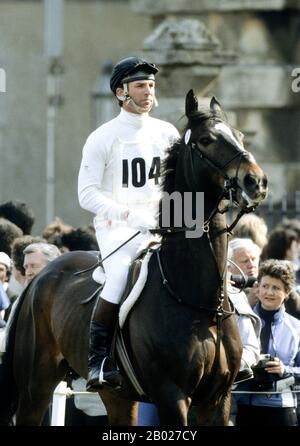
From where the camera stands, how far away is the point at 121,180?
11.6m

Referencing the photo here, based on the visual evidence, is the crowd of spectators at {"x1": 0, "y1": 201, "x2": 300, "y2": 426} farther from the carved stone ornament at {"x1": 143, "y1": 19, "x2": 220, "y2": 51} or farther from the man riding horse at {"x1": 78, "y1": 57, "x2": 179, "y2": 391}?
the carved stone ornament at {"x1": 143, "y1": 19, "x2": 220, "y2": 51}

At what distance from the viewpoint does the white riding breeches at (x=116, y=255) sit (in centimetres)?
1135

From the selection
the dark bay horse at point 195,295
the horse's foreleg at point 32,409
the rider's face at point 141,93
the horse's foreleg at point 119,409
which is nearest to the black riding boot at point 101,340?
the dark bay horse at point 195,295

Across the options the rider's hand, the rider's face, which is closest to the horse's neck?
the rider's hand

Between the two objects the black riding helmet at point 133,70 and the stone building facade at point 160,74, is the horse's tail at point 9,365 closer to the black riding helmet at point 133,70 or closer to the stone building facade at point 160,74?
the stone building facade at point 160,74

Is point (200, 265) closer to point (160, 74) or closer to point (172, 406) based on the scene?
point (172, 406)

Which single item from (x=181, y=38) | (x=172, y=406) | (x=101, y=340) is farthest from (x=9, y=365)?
(x=181, y=38)

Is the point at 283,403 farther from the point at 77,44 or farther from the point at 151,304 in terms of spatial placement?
the point at 77,44

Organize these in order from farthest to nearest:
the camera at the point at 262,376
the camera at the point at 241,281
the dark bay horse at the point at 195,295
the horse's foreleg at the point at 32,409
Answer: the horse's foreleg at the point at 32,409
the camera at the point at 262,376
the camera at the point at 241,281
the dark bay horse at the point at 195,295

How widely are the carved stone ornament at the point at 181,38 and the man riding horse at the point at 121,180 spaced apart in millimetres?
7577

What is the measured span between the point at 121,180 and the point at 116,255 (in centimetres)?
54

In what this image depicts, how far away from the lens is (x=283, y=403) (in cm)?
1244

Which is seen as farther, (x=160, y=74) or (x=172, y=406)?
(x=160, y=74)

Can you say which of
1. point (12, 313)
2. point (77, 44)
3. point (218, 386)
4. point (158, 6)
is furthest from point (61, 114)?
point (218, 386)
